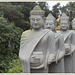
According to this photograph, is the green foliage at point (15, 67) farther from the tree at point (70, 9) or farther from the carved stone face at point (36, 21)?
the tree at point (70, 9)

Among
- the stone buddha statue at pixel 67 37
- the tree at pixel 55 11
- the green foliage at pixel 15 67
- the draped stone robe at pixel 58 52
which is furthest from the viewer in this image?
the tree at pixel 55 11

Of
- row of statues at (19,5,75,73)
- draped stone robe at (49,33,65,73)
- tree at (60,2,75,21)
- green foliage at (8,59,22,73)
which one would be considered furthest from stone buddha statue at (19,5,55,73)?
tree at (60,2,75,21)

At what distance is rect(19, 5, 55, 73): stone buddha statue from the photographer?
276cm

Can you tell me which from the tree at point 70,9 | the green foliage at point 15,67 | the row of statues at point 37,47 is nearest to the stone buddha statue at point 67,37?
the row of statues at point 37,47

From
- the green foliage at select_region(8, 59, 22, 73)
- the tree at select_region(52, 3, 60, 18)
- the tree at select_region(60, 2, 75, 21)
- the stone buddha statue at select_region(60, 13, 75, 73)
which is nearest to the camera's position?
the stone buddha statue at select_region(60, 13, 75, 73)

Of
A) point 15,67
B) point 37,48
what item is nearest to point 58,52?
point 37,48

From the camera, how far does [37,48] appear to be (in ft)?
9.30

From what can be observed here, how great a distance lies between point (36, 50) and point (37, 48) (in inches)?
1.6

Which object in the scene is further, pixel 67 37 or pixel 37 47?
pixel 67 37

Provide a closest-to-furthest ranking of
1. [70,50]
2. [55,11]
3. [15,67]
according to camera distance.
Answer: [70,50] → [15,67] → [55,11]

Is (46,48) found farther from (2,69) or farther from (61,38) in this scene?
(2,69)

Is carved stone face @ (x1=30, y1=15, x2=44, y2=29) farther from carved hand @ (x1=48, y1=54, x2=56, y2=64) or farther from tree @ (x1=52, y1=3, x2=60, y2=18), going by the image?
tree @ (x1=52, y1=3, x2=60, y2=18)

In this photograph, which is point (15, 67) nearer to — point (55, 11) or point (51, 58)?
point (51, 58)

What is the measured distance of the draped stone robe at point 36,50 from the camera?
108 inches
